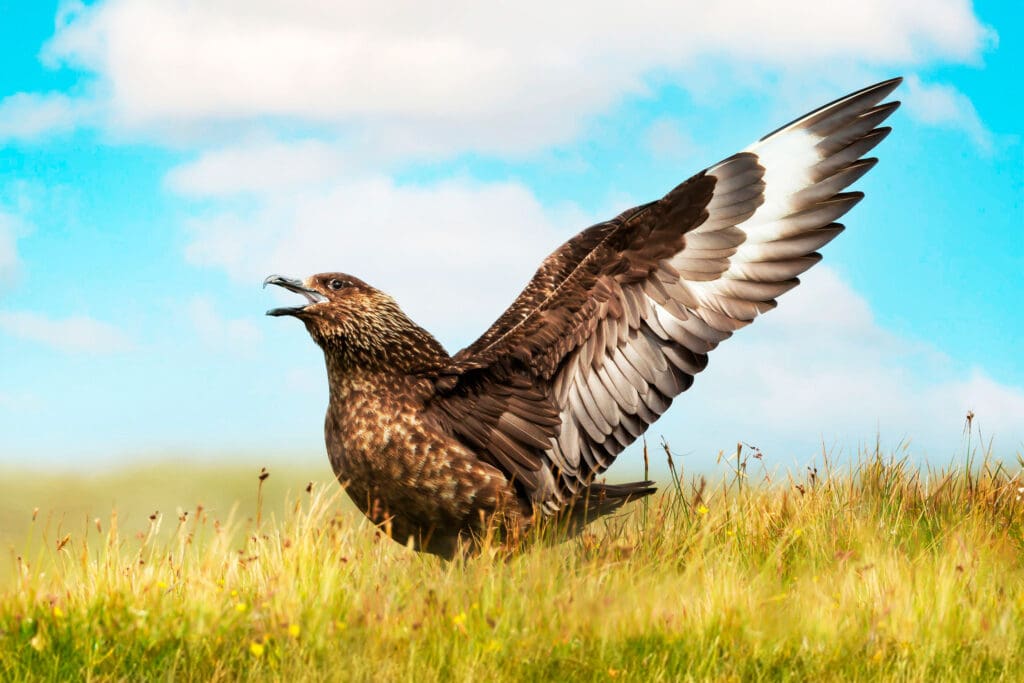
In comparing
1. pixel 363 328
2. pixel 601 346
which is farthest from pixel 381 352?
pixel 601 346

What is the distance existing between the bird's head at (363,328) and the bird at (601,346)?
0.01 meters

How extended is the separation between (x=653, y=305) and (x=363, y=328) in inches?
58.3

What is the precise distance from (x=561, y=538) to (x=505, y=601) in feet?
3.72

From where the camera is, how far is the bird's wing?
5473 millimetres

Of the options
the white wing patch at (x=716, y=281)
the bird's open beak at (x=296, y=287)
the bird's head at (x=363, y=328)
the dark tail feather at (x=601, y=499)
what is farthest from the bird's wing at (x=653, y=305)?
the bird's open beak at (x=296, y=287)

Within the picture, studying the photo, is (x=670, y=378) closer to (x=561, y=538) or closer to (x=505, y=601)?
(x=561, y=538)

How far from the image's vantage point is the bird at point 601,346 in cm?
544

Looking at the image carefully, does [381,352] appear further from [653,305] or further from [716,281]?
[716,281]

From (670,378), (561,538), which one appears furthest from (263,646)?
(670,378)

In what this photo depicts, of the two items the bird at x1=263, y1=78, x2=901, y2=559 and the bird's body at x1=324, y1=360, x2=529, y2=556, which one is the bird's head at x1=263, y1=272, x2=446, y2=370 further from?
the bird's body at x1=324, y1=360, x2=529, y2=556

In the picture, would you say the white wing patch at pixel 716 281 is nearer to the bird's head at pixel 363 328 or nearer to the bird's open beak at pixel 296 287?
the bird's head at pixel 363 328

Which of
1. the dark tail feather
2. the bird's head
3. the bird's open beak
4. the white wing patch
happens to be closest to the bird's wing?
the white wing patch

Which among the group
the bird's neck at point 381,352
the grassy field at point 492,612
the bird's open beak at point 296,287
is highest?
the bird's open beak at point 296,287

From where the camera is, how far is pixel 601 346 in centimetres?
552
